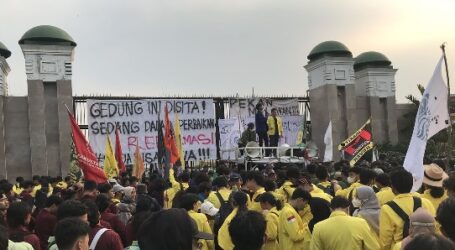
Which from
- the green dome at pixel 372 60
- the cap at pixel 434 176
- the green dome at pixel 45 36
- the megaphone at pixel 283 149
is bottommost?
the cap at pixel 434 176

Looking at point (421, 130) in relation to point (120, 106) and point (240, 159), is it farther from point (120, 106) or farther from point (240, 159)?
point (120, 106)

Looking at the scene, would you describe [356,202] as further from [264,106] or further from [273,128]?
[264,106]

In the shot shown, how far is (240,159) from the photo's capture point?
15.7 metres

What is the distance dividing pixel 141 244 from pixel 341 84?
19548 millimetres

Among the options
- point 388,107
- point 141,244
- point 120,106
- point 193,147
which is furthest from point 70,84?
point 141,244

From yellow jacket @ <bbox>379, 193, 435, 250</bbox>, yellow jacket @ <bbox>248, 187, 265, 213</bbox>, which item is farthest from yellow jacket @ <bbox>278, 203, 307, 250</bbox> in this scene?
yellow jacket @ <bbox>379, 193, 435, 250</bbox>

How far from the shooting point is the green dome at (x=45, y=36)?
18.0 meters

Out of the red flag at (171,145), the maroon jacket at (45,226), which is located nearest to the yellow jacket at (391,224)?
the maroon jacket at (45,226)

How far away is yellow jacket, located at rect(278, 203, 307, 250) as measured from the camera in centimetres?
546

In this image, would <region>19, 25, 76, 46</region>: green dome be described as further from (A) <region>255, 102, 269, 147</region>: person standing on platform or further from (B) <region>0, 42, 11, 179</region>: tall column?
(A) <region>255, 102, 269, 147</region>: person standing on platform

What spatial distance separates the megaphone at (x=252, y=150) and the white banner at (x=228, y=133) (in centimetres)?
441

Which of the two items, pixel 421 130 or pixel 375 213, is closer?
pixel 375 213

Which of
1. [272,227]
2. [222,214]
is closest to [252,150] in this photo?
[222,214]

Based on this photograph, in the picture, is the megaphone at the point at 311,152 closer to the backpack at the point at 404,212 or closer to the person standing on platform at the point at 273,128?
the person standing on platform at the point at 273,128
